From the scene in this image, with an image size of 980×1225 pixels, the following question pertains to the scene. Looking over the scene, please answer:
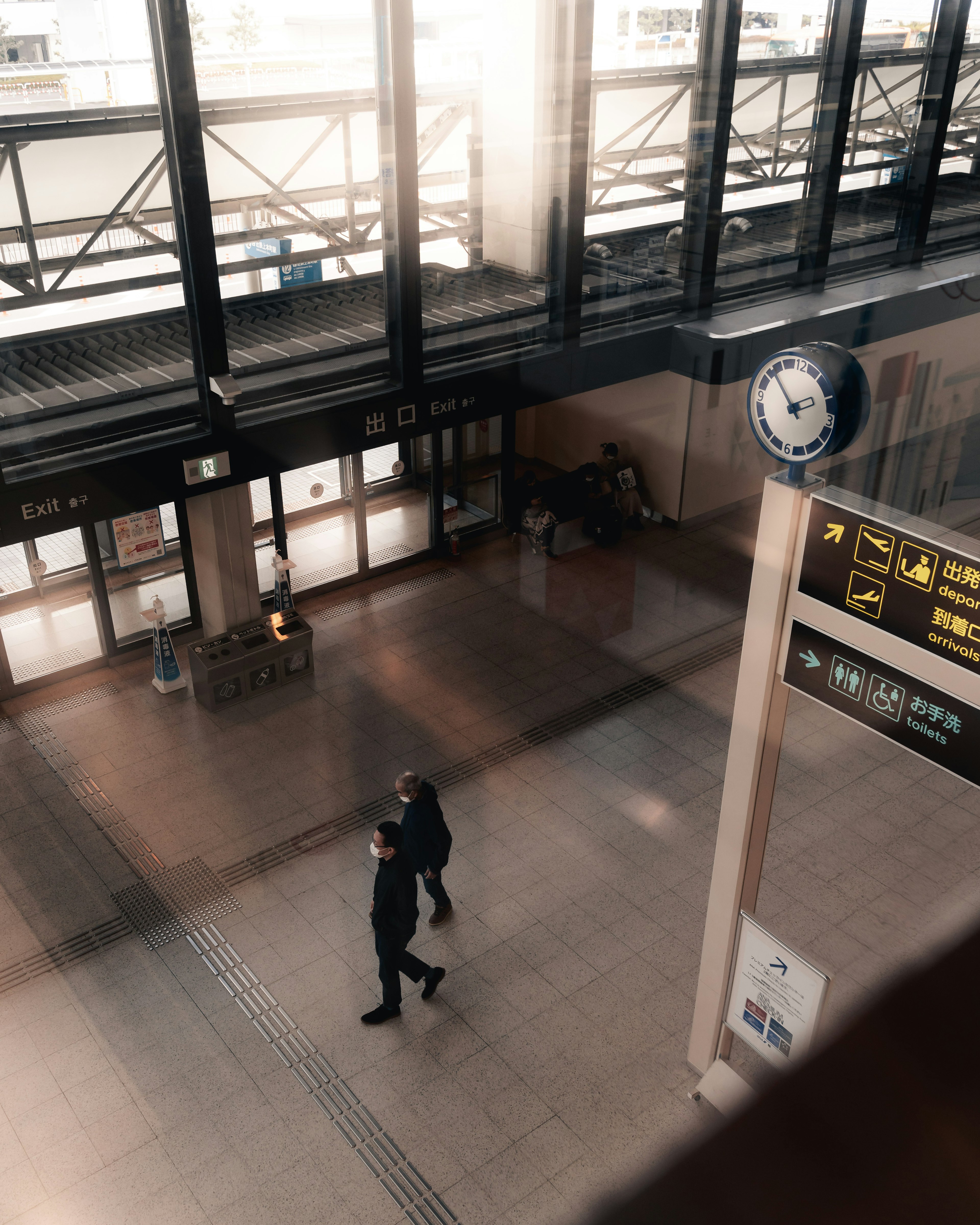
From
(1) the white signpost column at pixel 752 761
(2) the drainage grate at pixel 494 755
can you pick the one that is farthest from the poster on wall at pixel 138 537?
(1) the white signpost column at pixel 752 761

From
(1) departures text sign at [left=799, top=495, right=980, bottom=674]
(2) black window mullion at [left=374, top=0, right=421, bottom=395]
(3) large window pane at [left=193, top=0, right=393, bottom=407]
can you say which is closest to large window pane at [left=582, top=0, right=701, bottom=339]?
(2) black window mullion at [left=374, top=0, right=421, bottom=395]

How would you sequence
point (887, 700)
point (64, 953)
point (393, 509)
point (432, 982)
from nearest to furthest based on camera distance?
point (887, 700), point (432, 982), point (64, 953), point (393, 509)

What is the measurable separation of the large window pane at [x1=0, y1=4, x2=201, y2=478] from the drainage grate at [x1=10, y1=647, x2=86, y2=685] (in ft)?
10.5

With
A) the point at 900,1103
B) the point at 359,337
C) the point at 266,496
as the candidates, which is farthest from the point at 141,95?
the point at 900,1103

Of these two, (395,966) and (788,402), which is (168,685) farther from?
(788,402)

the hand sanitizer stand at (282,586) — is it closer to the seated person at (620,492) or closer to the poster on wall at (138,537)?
the poster on wall at (138,537)

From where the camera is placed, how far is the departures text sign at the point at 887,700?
4602 mm

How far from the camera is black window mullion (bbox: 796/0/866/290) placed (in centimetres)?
1188

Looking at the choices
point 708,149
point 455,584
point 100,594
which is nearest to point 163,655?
point 100,594

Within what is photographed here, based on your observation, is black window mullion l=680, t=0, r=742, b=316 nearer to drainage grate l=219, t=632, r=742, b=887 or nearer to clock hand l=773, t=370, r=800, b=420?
drainage grate l=219, t=632, r=742, b=887

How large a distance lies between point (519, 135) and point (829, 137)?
453 cm

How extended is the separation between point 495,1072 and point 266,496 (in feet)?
23.3

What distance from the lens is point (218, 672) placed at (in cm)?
1012

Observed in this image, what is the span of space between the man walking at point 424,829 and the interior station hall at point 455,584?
47mm
